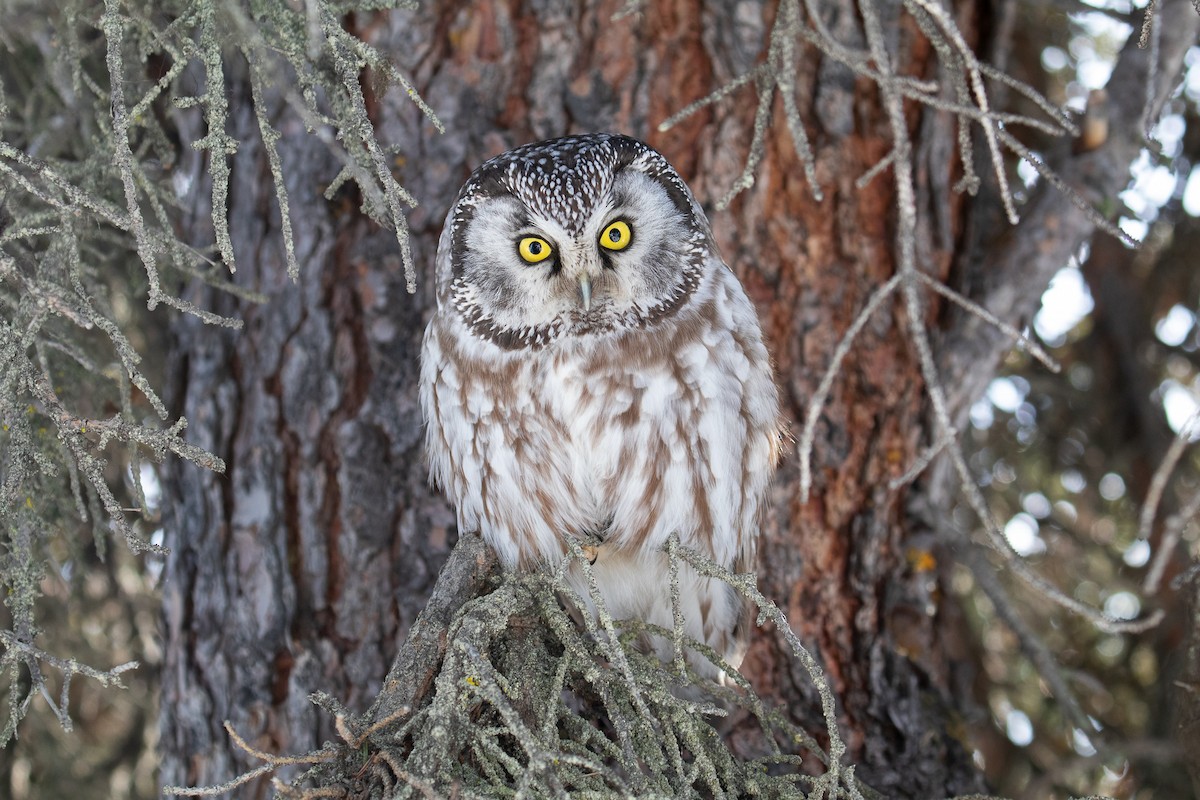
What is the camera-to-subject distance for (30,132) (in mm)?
2768

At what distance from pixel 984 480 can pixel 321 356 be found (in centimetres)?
230

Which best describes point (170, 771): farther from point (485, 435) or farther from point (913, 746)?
point (913, 746)

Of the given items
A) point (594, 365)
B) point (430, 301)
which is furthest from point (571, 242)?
point (430, 301)

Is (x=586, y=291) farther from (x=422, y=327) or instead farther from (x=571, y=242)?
A: (x=422, y=327)

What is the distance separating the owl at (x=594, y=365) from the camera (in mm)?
2320

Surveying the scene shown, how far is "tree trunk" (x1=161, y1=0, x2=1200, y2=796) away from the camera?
9.23 ft

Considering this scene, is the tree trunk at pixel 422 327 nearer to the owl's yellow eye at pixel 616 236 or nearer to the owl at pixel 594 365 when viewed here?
the owl at pixel 594 365

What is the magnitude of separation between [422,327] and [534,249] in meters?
0.67

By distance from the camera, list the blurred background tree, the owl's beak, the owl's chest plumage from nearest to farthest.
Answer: the owl's beak
the owl's chest plumage
the blurred background tree

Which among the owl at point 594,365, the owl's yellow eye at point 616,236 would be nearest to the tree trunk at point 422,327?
the owl at point 594,365

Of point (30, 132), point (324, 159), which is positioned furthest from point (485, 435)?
point (30, 132)

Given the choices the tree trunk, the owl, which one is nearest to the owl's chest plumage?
the owl

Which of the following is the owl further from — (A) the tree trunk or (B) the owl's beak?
(A) the tree trunk

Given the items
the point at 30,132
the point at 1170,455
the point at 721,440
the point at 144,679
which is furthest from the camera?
the point at 144,679
